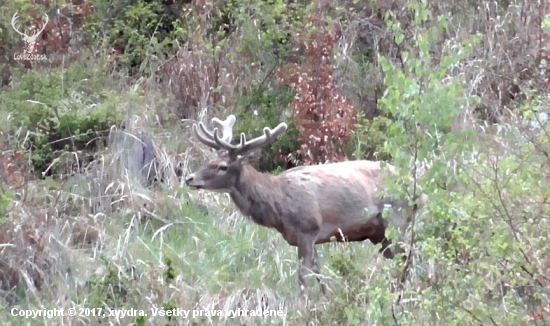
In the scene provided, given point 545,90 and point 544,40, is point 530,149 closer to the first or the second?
point 545,90

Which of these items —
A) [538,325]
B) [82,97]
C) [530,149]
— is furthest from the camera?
[82,97]

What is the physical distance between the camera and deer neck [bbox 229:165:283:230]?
9.84m

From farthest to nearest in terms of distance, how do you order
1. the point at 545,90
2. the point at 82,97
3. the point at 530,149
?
1. the point at 82,97
2. the point at 545,90
3. the point at 530,149

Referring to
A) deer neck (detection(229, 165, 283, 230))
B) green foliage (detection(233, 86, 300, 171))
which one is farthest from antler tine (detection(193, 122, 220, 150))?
green foliage (detection(233, 86, 300, 171))

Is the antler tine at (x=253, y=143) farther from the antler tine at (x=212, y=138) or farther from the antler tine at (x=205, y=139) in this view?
the antler tine at (x=205, y=139)

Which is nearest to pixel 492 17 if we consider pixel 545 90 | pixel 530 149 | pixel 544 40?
pixel 544 40

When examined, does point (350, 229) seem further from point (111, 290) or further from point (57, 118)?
point (57, 118)

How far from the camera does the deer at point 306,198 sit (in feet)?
31.8

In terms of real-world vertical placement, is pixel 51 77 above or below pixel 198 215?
above

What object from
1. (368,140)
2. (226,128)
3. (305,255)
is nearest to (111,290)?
(305,255)

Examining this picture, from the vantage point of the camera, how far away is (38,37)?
14945 millimetres

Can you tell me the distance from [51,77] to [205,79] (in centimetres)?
188

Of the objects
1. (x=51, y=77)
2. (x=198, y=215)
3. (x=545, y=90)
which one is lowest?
(x=198, y=215)

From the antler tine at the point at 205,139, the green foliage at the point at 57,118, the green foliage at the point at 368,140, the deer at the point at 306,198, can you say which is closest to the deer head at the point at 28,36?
the green foliage at the point at 57,118
